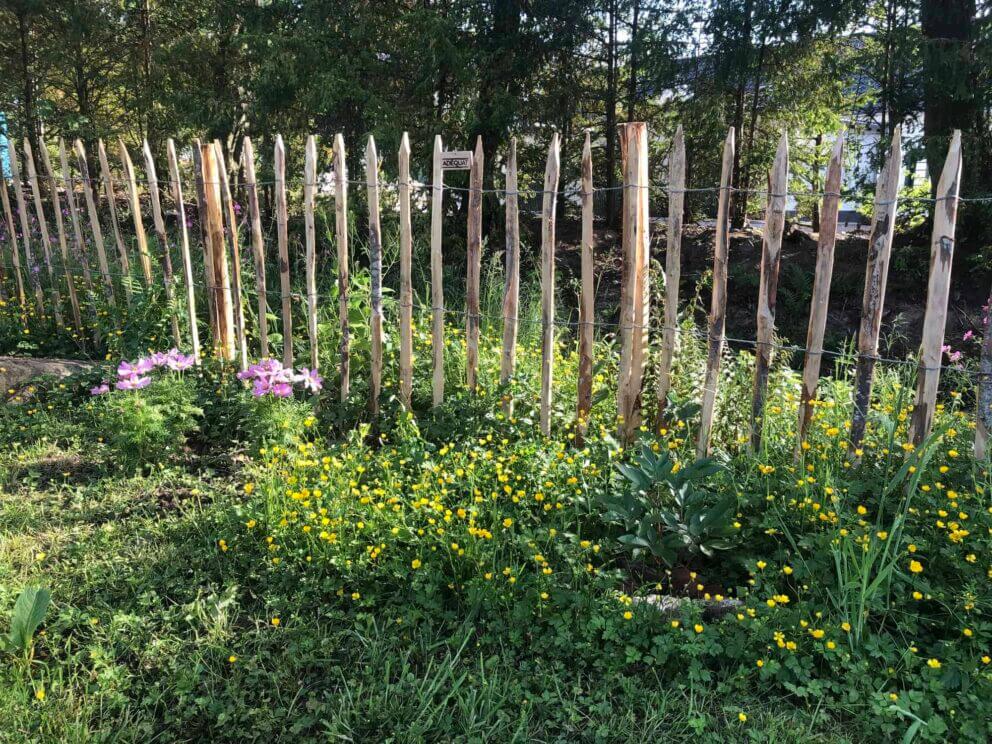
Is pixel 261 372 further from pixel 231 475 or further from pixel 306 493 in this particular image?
pixel 306 493

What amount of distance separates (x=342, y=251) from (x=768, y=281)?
233cm

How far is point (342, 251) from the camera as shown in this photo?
13.7 ft

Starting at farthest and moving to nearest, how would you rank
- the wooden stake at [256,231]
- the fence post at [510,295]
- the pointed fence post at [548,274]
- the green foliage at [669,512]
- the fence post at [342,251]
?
the wooden stake at [256,231], the fence post at [342,251], the fence post at [510,295], the pointed fence post at [548,274], the green foliage at [669,512]

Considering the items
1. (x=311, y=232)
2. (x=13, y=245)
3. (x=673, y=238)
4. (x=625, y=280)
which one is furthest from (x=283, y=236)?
(x=13, y=245)

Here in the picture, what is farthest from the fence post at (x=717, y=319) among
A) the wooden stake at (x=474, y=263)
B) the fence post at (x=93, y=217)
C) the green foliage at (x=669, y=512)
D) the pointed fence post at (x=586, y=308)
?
the fence post at (x=93, y=217)

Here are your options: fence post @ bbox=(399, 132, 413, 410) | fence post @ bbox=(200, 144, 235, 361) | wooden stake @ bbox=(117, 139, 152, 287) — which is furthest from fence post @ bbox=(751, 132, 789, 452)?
wooden stake @ bbox=(117, 139, 152, 287)

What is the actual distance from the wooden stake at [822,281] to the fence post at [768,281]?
0.17 metres

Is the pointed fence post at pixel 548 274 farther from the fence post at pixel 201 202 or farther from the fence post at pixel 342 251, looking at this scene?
the fence post at pixel 201 202

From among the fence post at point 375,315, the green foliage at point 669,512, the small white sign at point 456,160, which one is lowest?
the green foliage at point 669,512

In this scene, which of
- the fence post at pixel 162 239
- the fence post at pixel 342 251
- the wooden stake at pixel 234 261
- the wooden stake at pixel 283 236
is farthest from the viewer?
the fence post at pixel 162 239

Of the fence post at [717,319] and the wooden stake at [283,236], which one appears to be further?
the wooden stake at [283,236]

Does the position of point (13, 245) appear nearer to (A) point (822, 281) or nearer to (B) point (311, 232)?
(B) point (311, 232)

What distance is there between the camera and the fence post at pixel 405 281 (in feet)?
12.9

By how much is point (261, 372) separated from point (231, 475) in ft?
1.85
